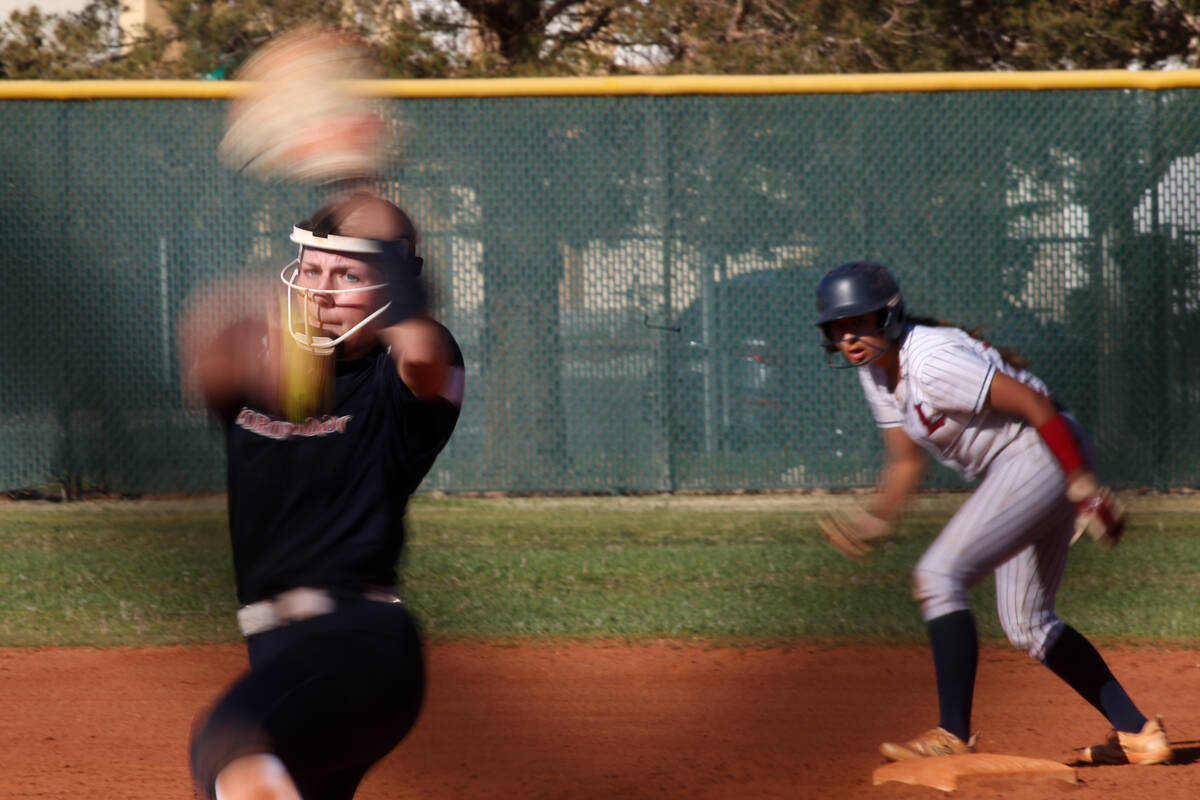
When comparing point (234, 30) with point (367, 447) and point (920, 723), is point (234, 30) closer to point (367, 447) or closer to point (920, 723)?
point (920, 723)

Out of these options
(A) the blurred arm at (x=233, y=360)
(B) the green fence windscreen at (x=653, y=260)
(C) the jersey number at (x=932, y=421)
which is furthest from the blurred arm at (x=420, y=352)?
(B) the green fence windscreen at (x=653, y=260)

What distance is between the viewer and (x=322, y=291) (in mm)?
2689

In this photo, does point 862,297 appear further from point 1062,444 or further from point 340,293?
point 340,293

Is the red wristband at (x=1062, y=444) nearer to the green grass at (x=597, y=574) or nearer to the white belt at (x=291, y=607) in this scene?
the white belt at (x=291, y=607)

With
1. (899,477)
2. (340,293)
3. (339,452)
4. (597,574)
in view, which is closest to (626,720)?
(899,477)

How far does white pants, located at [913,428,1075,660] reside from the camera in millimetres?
4324

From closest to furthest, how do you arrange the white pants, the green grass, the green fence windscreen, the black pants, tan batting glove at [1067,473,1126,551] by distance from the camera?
the black pants
tan batting glove at [1067,473,1126,551]
the white pants
the green grass
the green fence windscreen

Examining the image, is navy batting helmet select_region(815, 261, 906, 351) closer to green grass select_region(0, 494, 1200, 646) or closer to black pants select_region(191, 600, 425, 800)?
black pants select_region(191, 600, 425, 800)

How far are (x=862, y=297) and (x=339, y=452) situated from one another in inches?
84.5

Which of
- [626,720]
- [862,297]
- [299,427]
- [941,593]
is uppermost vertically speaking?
[862,297]


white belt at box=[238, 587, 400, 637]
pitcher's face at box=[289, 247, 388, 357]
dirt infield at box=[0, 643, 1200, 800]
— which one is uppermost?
pitcher's face at box=[289, 247, 388, 357]

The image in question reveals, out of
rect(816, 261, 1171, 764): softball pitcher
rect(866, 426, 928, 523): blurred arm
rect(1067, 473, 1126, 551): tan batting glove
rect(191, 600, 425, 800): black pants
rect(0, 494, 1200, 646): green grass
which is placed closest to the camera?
rect(191, 600, 425, 800): black pants

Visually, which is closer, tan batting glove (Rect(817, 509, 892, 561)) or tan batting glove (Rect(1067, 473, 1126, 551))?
tan batting glove (Rect(1067, 473, 1126, 551))

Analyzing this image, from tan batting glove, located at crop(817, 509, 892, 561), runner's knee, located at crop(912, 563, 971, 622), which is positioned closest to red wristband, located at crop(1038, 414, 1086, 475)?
runner's knee, located at crop(912, 563, 971, 622)
